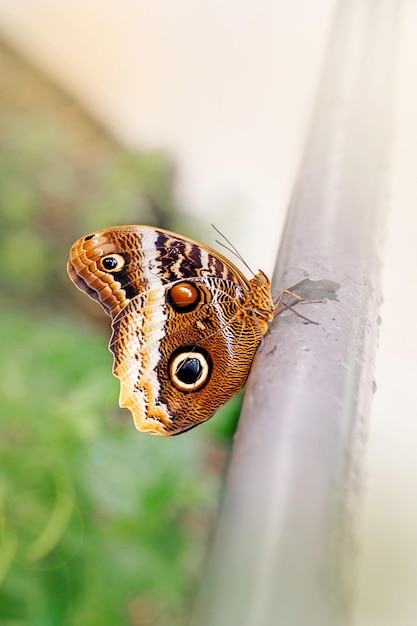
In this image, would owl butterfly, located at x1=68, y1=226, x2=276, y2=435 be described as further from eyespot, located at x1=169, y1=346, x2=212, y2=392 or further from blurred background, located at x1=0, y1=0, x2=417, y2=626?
blurred background, located at x1=0, y1=0, x2=417, y2=626

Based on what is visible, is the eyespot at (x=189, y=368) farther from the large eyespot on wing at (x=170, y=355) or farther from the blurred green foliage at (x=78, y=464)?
the blurred green foliage at (x=78, y=464)

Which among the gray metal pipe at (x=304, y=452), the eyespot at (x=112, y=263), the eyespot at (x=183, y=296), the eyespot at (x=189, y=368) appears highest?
the eyespot at (x=112, y=263)

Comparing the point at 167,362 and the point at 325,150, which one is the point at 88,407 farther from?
the point at 325,150

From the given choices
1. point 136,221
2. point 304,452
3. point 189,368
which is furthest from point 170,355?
point 136,221

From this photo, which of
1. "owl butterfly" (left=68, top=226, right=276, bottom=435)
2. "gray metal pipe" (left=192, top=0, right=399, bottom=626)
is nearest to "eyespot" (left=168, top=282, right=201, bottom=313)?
"owl butterfly" (left=68, top=226, right=276, bottom=435)

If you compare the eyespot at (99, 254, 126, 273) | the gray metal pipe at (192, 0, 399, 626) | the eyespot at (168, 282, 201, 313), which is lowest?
the gray metal pipe at (192, 0, 399, 626)

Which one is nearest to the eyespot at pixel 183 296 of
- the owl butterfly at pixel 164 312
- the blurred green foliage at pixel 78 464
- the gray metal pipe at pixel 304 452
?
the owl butterfly at pixel 164 312

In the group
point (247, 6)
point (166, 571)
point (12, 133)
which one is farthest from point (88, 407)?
point (247, 6)
